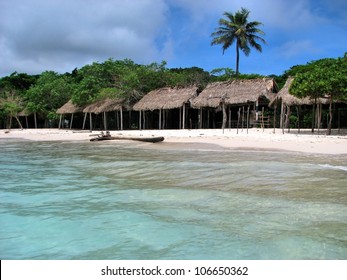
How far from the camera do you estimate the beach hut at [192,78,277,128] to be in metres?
22.8

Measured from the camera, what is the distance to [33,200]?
587 centimetres

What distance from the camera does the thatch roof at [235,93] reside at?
2280cm

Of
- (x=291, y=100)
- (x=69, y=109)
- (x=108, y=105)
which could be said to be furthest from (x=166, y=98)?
(x=69, y=109)

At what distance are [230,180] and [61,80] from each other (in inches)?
1234

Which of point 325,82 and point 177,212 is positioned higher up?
point 325,82

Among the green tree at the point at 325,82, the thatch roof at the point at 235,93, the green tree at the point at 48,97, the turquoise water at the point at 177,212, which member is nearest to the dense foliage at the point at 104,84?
the green tree at the point at 48,97

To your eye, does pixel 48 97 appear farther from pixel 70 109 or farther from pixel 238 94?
pixel 238 94

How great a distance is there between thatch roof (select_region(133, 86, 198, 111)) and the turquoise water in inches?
635

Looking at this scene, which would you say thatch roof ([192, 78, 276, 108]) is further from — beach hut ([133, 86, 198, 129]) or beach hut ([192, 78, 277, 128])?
beach hut ([133, 86, 198, 129])

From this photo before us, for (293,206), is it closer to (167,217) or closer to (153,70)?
(167,217)

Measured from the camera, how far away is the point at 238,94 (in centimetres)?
2342

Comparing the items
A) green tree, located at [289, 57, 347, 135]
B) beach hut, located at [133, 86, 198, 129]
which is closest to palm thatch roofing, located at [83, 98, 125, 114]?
beach hut, located at [133, 86, 198, 129]

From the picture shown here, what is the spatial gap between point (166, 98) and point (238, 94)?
4.87 metres
